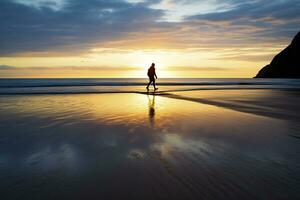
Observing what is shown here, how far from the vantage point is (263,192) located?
300cm

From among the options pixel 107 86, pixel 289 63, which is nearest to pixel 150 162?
pixel 107 86

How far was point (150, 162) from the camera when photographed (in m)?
4.13

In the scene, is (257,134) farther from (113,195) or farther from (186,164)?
(113,195)

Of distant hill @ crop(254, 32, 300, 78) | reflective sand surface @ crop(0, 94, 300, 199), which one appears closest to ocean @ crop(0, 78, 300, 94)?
reflective sand surface @ crop(0, 94, 300, 199)

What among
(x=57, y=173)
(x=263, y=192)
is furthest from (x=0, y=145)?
(x=263, y=192)

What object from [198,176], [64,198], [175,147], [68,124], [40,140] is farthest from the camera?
[68,124]

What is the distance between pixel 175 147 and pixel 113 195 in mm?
2257

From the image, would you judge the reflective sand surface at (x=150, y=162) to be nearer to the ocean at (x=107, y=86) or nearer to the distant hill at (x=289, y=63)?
the ocean at (x=107, y=86)

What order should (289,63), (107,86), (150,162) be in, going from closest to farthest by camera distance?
(150,162), (107,86), (289,63)

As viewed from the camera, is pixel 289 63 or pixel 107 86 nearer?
pixel 107 86

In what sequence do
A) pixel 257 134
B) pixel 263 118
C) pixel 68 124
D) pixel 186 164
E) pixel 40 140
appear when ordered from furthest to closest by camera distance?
pixel 263 118 < pixel 68 124 < pixel 257 134 < pixel 40 140 < pixel 186 164

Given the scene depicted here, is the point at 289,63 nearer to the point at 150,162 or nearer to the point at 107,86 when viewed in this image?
the point at 107,86

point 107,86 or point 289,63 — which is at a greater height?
point 289,63

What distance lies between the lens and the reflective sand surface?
10.1ft
